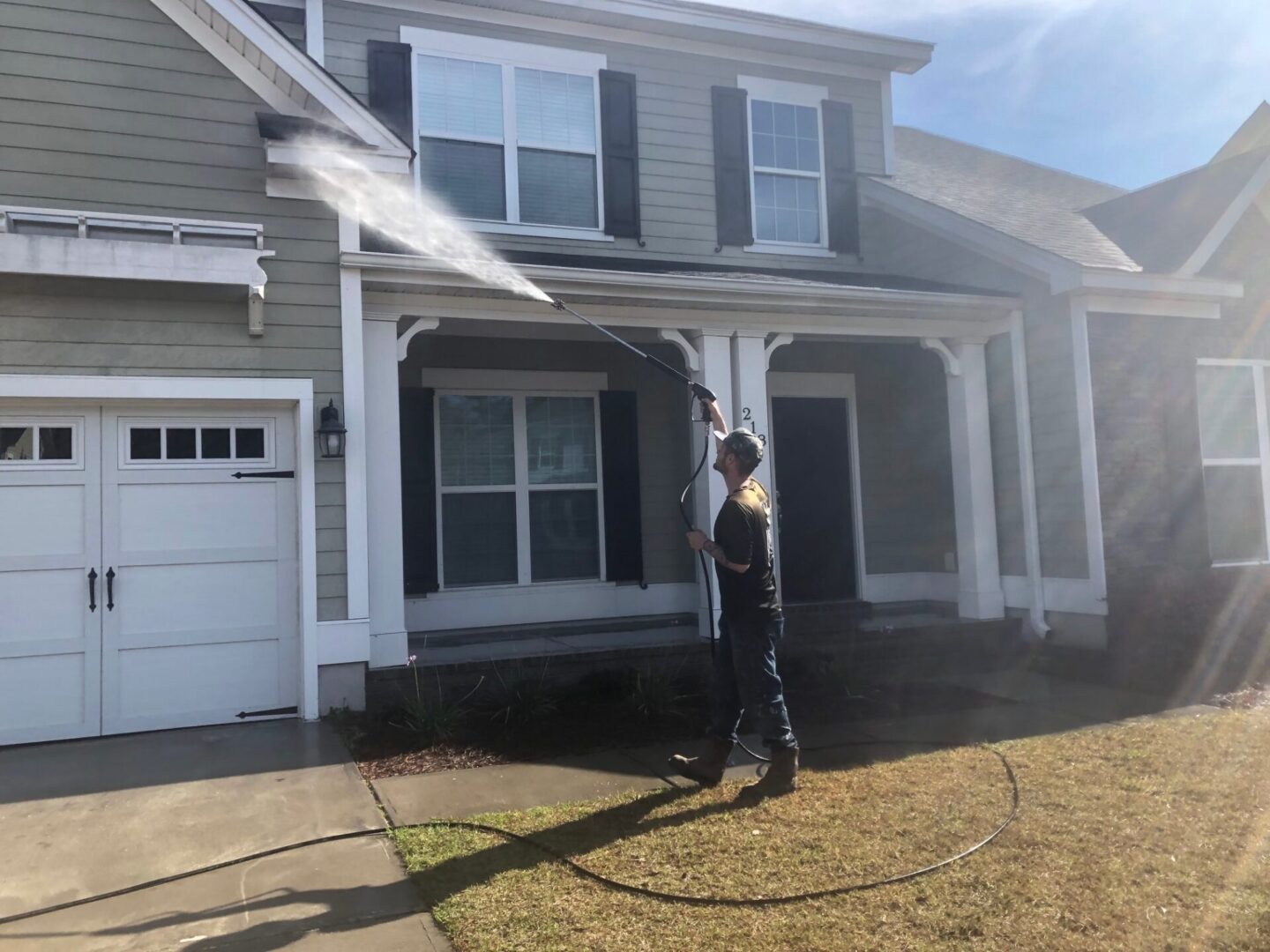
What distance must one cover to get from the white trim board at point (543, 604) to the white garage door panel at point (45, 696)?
2766 millimetres

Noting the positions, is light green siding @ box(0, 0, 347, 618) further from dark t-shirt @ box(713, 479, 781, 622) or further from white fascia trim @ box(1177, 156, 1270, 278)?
white fascia trim @ box(1177, 156, 1270, 278)

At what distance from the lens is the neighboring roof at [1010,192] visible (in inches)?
343

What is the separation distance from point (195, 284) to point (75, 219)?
0.85 metres

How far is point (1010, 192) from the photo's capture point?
36.3ft

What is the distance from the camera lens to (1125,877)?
3594 mm

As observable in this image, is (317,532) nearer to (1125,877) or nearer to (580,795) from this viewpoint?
(580,795)

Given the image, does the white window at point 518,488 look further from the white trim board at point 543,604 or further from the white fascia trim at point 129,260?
the white fascia trim at point 129,260

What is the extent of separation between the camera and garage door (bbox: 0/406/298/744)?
598 cm

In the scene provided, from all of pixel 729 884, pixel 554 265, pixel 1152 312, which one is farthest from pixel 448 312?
pixel 1152 312

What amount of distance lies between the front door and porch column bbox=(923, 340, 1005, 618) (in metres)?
1.27

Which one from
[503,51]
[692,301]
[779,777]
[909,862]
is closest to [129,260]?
[692,301]

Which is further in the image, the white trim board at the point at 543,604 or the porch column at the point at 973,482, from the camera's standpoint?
the porch column at the point at 973,482

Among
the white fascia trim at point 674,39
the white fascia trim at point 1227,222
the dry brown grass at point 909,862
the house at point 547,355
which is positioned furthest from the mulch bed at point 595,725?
the white fascia trim at point 674,39

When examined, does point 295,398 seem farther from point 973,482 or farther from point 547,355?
point 973,482
